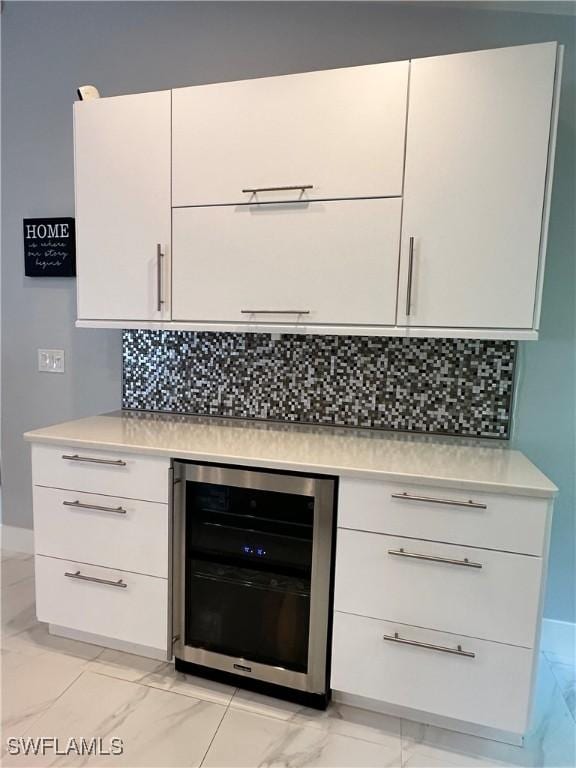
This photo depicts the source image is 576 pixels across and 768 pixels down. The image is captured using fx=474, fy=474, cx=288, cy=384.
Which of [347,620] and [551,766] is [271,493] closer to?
[347,620]

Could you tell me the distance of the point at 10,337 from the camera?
2586 mm

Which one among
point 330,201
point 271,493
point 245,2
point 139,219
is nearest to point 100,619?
point 271,493

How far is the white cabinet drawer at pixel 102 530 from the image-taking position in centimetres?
Answer: 169

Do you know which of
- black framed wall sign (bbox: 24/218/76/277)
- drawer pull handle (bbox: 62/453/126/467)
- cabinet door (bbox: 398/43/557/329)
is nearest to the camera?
cabinet door (bbox: 398/43/557/329)

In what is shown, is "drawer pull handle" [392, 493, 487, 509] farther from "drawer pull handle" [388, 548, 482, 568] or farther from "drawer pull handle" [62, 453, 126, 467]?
"drawer pull handle" [62, 453, 126, 467]

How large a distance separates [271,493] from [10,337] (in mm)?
1890

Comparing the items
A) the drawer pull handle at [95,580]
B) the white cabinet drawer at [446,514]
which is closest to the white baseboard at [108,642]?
the drawer pull handle at [95,580]

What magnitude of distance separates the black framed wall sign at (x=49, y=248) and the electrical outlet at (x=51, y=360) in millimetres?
399

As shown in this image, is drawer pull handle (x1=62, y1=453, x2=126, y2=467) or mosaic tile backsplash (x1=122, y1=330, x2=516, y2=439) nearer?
drawer pull handle (x1=62, y1=453, x2=126, y2=467)

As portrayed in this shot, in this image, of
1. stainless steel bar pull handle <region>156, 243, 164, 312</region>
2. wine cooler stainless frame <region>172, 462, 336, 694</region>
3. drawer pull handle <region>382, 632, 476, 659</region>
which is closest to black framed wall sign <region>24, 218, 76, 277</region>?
stainless steel bar pull handle <region>156, 243, 164, 312</region>

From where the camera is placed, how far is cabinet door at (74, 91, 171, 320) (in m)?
1.85

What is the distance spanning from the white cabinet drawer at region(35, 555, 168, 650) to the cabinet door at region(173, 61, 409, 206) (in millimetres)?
1442

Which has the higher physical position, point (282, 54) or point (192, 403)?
point (282, 54)

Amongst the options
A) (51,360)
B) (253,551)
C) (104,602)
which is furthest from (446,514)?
(51,360)
